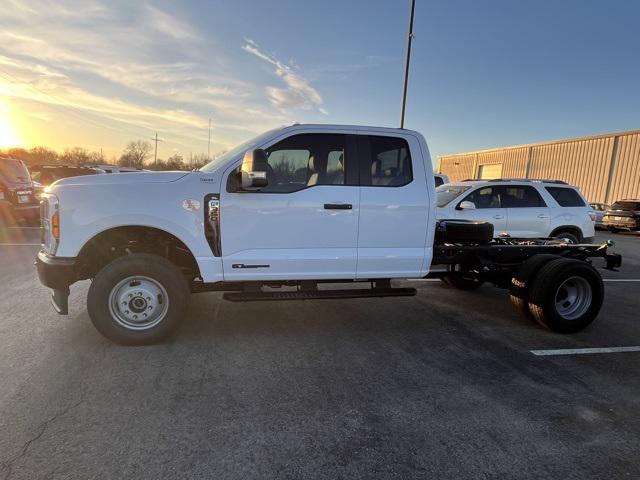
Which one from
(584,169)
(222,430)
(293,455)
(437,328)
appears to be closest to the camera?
(293,455)

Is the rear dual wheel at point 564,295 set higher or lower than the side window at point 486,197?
lower

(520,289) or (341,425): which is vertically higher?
(520,289)

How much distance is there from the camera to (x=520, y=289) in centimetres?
518

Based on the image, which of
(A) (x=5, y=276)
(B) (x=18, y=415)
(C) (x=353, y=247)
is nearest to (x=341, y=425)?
(C) (x=353, y=247)

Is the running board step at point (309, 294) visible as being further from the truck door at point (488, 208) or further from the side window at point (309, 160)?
the truck door at point (488, 208)

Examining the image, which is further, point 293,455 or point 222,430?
point 222,430

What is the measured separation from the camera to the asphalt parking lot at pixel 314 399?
101 inches

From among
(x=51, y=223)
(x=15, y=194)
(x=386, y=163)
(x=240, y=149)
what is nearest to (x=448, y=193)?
(x=386, y=163)

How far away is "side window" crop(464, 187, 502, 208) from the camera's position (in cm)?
915

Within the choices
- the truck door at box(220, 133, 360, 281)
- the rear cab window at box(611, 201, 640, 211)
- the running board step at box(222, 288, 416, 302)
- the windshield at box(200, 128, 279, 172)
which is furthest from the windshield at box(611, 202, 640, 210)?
the windshield at box(200, 128, 279, 172)

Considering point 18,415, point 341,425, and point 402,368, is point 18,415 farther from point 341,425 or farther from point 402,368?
point 402,368

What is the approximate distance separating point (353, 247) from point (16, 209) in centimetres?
1153

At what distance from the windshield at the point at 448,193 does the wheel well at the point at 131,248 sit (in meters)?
6.08

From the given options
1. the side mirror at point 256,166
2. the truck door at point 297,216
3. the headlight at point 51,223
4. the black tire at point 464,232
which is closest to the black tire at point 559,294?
the black tire at point 464,232
